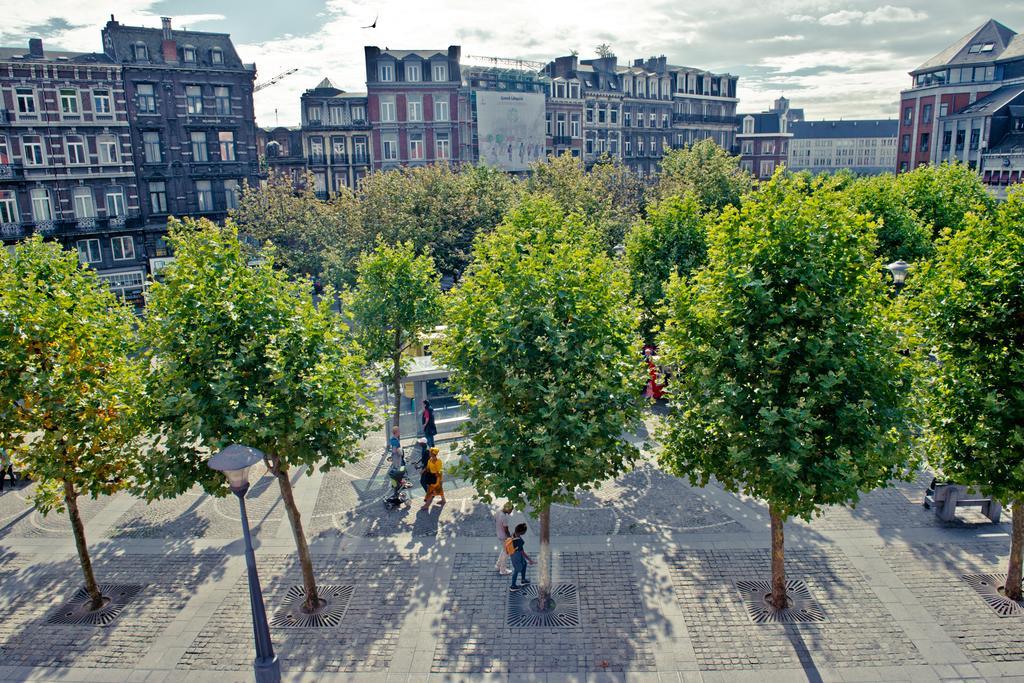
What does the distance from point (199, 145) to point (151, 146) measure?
3033 mm

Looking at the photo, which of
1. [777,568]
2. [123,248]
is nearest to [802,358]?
[777,568]

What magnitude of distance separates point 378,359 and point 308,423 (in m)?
9.32

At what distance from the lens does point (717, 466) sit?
13414 mm

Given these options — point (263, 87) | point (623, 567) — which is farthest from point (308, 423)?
point (263, 87)

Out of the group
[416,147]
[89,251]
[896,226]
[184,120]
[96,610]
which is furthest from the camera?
[416,147]

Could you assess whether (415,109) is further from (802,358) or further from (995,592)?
(995,592)

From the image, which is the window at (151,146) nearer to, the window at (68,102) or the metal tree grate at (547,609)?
Result: the window at (68,102)

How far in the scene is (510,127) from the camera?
64.4 m

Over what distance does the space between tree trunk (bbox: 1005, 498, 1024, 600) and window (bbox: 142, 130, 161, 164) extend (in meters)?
49.5

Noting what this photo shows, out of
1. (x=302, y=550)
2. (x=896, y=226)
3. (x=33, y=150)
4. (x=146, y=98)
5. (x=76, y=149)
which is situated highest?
(x=146, y=98)

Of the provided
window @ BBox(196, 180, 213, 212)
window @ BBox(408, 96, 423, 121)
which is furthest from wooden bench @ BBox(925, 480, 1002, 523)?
window @ BBox(408, 96, 423, 121)

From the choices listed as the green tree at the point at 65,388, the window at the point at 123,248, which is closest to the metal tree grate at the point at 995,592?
the green tree at the point at 65,388

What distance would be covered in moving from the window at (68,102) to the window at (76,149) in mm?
1414

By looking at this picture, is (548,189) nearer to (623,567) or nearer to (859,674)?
(623,567)
